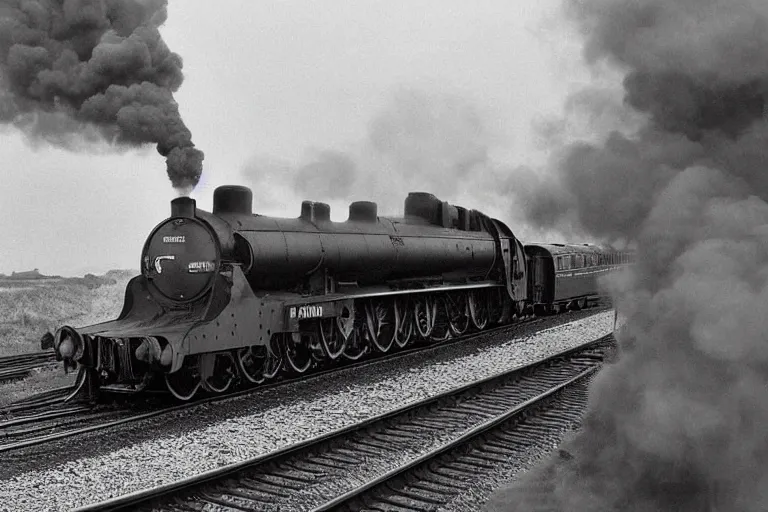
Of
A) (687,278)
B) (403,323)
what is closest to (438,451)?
(687,278)

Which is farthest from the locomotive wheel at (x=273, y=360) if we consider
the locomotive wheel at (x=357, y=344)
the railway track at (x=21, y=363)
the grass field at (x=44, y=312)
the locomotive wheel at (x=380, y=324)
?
the grass field at (x=44, y=312)

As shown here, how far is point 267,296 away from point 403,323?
437 cm

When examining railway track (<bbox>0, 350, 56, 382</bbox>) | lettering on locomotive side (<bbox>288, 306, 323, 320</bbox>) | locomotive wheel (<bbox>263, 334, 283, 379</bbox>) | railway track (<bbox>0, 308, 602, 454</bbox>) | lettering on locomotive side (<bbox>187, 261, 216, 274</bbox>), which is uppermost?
lettering on locomotive side (<bbox>187, 261, 216, 274</bbox>)

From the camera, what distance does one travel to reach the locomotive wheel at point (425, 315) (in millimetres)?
14788

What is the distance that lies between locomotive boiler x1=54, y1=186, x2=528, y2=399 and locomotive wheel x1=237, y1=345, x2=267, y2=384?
0.07 feet

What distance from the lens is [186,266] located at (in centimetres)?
1020

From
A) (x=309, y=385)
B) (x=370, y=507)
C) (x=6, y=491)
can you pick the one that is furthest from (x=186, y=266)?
(x=370, y=507)

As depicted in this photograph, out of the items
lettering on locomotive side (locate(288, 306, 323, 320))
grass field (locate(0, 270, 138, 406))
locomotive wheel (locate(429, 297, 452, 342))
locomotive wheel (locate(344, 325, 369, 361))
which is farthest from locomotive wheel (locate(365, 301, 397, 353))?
grass field (locate(0, 270, 138, 406))

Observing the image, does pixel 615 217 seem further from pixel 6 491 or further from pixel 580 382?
pixel 580 382

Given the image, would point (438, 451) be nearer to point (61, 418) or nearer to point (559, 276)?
point (61, 418)

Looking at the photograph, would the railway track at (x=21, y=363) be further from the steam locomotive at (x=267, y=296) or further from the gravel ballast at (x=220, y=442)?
the gravel ballast at (x=220, y=442)

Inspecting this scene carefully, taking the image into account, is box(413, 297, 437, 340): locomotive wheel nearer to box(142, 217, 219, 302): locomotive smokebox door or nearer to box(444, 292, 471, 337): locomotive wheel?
box(444, 292, 471, 337): locomotive wheel

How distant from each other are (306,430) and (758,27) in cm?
596

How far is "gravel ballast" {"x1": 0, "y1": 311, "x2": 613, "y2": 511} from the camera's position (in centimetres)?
587
